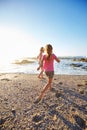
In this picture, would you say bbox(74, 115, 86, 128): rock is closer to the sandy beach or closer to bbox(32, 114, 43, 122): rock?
the sandy beach

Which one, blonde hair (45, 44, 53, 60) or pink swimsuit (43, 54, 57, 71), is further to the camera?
pink swimsuit (43, 54, 57, 71)

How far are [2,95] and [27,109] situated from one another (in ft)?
6.62

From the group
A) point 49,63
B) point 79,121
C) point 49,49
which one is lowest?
point 79,121

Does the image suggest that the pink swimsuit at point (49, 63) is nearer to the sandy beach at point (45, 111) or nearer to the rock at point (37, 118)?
the sandy beach at point (45, 111)

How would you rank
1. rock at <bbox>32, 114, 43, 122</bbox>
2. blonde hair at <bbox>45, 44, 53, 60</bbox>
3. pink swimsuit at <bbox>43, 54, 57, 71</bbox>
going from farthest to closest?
pink swimsuit at <bbox>43, 54, 57, 71</bbox>, blonde hair at <bbox>45, 44, 53, 60</bbox>, rock at <bbox>32, 114, 43, 122</bbox>

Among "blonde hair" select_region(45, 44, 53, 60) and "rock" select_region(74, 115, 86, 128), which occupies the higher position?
"blonde hair" select_region(45, 44, 53, 60)

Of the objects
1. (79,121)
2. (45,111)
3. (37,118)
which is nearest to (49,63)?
(45,111)

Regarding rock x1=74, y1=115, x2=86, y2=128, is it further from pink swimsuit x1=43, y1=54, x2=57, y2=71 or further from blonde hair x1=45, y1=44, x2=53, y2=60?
blonde hair x1=45, y1=44, x2=53, y2=60

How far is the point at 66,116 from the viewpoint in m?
5.47

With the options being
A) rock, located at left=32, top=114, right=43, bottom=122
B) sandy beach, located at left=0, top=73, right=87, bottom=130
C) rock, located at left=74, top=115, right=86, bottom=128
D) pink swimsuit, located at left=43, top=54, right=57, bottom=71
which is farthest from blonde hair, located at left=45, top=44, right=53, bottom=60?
rock, located at left=74, top=115, right=86, bottom=128

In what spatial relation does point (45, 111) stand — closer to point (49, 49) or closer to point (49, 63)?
point (49, 63)

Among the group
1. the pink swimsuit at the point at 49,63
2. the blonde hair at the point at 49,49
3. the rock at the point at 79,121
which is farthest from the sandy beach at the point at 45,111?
the blonde hair at the point at 49,49

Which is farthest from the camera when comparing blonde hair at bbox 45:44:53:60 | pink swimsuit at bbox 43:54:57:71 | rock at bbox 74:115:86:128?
pink swimsuit at bbox 43:54:57:71

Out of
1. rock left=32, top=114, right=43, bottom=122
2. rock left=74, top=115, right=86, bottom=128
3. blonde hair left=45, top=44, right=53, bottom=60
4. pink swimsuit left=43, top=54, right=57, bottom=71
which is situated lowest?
rock left=74, top=115, right=86, bottom=128
